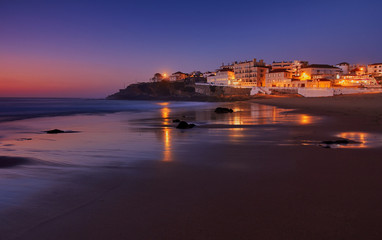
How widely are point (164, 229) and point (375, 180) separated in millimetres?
4018

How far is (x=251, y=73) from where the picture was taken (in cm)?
9325

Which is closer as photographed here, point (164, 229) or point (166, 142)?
point (164, 229)

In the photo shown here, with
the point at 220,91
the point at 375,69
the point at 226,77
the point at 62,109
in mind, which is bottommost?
the point at 62,109

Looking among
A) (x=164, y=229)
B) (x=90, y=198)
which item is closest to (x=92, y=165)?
(x=90, y=198)

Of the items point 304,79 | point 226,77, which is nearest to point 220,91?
point 226,77

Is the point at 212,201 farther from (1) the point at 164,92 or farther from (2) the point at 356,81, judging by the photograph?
(1) the point at 164,92

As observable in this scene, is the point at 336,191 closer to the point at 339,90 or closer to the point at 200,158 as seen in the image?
the point at 200,158

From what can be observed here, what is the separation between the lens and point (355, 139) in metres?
9.29

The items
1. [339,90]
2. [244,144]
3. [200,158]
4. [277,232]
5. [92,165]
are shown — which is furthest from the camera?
[339,90]

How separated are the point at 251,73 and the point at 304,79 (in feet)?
71.2

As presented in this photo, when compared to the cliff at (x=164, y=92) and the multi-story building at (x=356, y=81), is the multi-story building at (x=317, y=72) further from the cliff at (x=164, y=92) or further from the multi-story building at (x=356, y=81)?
the cliff at (x=164, y=92)

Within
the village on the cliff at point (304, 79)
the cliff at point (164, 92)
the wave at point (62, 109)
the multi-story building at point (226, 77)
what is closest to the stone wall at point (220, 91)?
the cliff at point (164, 92)

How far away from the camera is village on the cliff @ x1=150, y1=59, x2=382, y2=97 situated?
54.5 metres

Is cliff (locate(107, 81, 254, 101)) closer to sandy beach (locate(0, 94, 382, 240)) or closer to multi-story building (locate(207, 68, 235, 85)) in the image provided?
multi-story building (locate(207, 68, 235, 85))
